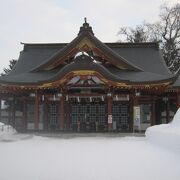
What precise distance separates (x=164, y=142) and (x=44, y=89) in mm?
12353

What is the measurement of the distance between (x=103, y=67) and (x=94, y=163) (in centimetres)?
1206

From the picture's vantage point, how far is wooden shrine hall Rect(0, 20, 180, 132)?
77.0ft

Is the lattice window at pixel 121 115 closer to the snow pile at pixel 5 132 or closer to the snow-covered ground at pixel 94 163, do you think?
the snow pile at pixel 5 132

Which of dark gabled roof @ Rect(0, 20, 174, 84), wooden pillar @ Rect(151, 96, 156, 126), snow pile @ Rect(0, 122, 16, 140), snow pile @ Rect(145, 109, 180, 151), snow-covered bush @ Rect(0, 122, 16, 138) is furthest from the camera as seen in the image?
wooden pillar @ Rect(151, 96, 156, 126)

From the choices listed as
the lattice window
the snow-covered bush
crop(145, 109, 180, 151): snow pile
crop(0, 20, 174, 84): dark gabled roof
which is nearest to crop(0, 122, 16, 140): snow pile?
the snow-covered bush

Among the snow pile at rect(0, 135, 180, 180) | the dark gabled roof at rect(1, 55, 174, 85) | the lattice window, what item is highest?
the dark gabled roof at rect(1, 55, 174, 85)

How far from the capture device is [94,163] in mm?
11961

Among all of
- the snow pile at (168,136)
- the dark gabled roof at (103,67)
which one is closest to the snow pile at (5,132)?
the dark gabled roof at (103,67)

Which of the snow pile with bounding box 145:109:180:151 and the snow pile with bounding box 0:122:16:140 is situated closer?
the snow pile with bounding box 145:109:180:151

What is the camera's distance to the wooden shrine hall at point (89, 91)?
23484 millimetres

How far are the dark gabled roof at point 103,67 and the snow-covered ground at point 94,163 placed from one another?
8315 mm

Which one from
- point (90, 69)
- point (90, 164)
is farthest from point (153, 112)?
point (90, 164)

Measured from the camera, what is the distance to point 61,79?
2339cm

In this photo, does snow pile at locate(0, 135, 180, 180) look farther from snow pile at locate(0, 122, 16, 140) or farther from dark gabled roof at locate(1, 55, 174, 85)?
dark gabled roof at locate(1, 55, 174, 85)
